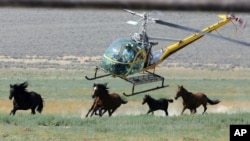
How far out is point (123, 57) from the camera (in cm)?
2356

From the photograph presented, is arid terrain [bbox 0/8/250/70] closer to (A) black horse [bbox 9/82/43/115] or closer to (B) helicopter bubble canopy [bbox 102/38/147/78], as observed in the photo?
(B) helicopter bubble canopy [bbox 102/38/147/78]

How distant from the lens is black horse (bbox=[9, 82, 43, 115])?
21766 millimetres

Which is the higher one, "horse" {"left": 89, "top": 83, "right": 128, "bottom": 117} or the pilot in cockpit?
the pilot in cockpit

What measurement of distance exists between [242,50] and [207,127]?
60.6m

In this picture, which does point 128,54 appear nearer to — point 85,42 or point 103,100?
point 103,100

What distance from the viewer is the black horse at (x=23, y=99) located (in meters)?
21.8

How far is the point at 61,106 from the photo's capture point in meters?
28.4

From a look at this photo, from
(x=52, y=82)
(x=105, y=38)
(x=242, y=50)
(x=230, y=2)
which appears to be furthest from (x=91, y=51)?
(x=230, y=2)

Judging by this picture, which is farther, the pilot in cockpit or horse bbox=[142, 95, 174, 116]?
the pilot in cockpit

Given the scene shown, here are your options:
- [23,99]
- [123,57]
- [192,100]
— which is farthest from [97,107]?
[192,100]

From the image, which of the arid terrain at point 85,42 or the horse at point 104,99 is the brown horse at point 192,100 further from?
the arid terrain at point 85,42

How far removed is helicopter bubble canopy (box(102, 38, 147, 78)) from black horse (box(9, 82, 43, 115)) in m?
2.34

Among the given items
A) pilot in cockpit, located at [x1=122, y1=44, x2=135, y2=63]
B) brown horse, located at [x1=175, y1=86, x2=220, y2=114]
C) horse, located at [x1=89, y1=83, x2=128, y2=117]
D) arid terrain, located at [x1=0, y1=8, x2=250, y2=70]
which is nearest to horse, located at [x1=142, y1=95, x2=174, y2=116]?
brown horse, located at [x1=175, y1=86, x2=220, y2=114]

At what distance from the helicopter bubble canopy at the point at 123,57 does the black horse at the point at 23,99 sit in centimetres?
234
